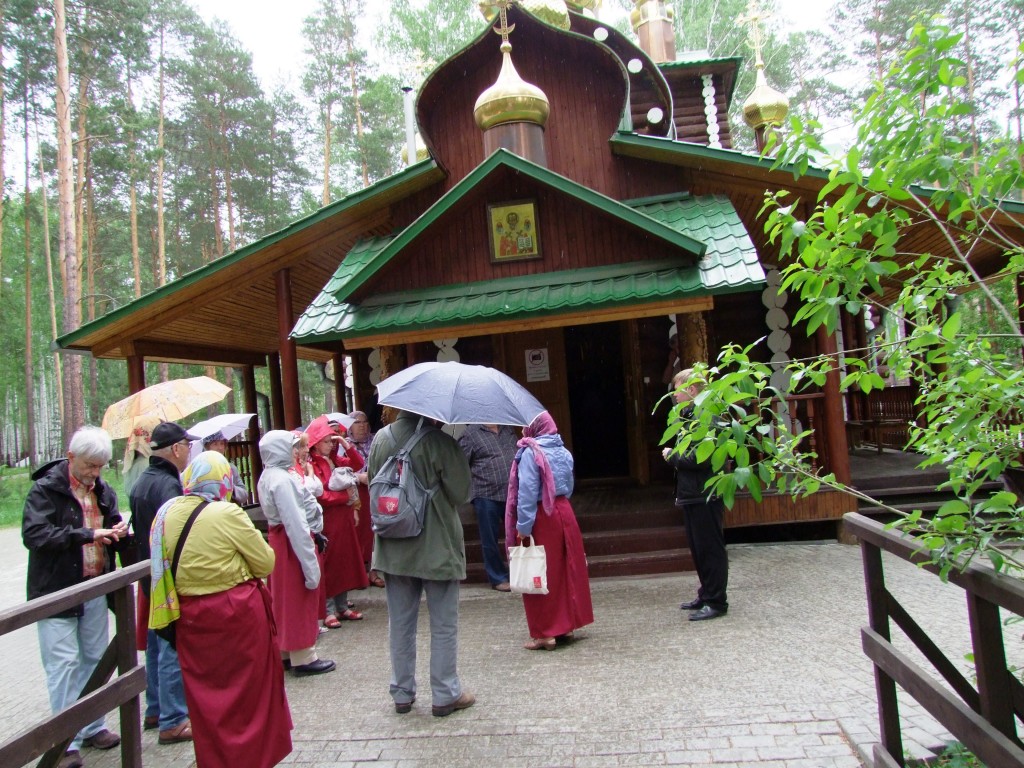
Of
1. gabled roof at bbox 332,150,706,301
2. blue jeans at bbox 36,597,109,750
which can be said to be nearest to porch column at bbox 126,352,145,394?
gabled roof at bbox 332,150,706,301

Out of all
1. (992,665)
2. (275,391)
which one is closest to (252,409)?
(275,391)

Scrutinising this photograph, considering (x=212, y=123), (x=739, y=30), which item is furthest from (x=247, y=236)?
(x=739, y=30)

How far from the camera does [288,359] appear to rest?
8.44m

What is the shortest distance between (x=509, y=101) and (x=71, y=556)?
635 cm

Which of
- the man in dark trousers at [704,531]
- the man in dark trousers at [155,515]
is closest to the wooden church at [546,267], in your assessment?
the man in dark trousers at [704,531]

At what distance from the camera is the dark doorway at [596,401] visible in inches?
420

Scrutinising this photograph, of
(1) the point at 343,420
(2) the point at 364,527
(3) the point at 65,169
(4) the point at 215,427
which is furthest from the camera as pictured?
(3) the point at 65,169

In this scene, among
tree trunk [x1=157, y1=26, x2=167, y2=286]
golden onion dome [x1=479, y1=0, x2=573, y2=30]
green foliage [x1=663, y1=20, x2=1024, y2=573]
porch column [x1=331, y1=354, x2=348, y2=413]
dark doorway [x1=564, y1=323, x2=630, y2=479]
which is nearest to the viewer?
green foliage [x1=663, y1=20, x2=1024, y2=573]

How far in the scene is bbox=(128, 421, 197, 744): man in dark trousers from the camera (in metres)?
4.25

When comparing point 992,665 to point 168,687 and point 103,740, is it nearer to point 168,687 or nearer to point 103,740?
point 168,687

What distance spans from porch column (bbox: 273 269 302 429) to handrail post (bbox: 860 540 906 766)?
6.38 metres

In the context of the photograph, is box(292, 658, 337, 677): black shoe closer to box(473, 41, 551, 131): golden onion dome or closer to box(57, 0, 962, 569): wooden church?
box(57, 0, 962, 569): wooden church

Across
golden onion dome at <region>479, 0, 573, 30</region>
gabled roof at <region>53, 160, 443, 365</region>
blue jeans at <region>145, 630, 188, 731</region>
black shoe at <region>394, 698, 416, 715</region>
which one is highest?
golden onion dome at <region>479, 0, 573, 30</region>

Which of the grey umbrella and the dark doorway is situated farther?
the dark doorway
